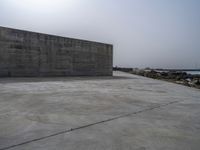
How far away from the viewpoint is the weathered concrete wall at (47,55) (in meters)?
9.41

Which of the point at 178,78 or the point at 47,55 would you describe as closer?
the point at 47,55

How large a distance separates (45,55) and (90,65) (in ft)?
11.8

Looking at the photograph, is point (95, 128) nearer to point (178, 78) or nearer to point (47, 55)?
point (47, 55)

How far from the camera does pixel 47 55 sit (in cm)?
1094

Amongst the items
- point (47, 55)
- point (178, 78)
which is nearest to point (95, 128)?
point (47, 55)

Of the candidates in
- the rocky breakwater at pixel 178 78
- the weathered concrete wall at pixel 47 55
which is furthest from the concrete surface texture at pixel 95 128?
the rocky breakwater at pixel 178 78

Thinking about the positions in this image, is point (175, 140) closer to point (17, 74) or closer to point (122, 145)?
point (122, 145)

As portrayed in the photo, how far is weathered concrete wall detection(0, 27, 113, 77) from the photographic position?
9.41 meters

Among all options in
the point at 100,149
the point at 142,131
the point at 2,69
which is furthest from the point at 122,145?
the point at 2,69

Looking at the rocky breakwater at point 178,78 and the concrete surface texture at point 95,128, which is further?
the rocky breakwater at point 178,78

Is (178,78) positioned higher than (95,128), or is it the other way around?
(95,128)

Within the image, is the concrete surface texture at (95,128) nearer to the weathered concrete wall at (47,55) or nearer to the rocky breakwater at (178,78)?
the weathered concrete wall at (47,55)

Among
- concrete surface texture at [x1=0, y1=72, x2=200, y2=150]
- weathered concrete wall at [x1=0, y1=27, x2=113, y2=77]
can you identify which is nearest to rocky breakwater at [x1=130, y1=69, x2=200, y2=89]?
weathered concrete wall at [x1=0, y1=27, x2=113, y2=77]

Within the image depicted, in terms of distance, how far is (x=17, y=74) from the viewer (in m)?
9.73
